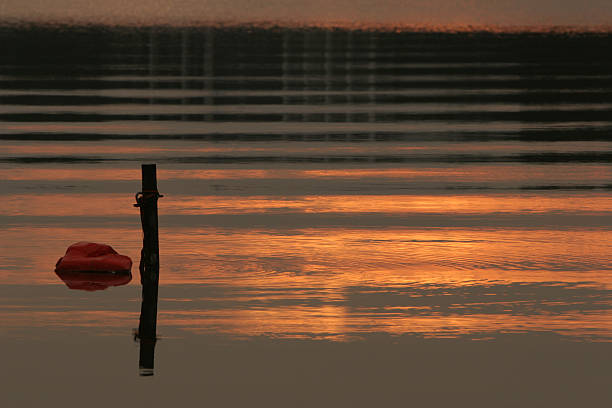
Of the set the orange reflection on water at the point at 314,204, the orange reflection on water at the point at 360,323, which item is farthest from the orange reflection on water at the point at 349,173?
the orange reflection on water at the point at 360,323

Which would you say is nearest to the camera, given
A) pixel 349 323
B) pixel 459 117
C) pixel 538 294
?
pixel 349 323

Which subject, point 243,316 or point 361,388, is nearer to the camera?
point 361,388

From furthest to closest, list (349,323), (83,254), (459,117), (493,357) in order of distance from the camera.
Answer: (459,117) → (83,254) → (349,323) → (493,357)

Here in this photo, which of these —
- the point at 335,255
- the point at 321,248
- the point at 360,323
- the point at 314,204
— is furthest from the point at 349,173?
the point at 360,323

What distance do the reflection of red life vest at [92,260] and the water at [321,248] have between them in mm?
334

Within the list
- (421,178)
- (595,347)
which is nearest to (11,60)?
(421,178)

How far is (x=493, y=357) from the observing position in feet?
55.6

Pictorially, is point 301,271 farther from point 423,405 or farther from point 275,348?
point 423,405

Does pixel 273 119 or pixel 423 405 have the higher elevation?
pixel 273 119

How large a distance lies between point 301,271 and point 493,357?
14.5 feet

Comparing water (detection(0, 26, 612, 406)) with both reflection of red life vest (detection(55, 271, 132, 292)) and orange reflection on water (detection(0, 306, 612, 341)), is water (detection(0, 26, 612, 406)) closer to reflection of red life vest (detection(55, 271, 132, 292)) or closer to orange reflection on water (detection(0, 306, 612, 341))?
orange reflection on water (detection(0, 306, 612, 341))

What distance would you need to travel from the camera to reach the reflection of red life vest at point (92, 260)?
20.9 meters

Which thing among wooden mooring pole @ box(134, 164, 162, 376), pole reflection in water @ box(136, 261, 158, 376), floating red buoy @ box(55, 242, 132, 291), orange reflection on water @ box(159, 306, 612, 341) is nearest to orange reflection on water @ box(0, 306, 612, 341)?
orange reflection on water @ box(159, 306, 612, 341)

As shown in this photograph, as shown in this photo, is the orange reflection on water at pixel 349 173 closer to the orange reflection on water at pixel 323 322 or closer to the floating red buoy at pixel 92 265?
the floating red buoy at pixel 92 265
